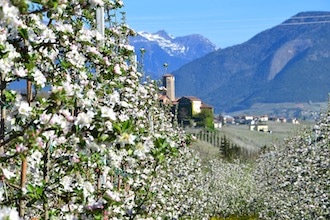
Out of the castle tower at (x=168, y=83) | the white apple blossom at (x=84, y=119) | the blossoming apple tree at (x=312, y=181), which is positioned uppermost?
the castle tower at (x=168, y=83)

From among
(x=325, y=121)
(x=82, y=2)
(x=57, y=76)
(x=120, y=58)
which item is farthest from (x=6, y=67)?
(x=325, y=121)

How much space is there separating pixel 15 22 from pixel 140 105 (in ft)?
15.5

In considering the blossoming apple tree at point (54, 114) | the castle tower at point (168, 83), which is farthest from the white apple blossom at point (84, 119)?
the castle tower at point (168, 83)

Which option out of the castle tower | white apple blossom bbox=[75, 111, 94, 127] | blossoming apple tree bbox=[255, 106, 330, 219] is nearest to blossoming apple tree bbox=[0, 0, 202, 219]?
white apple blossom bbox=[75, 111, 94, 127]

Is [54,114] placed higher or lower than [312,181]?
higher

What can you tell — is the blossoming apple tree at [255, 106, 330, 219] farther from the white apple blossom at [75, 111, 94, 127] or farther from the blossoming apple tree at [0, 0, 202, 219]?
the white apple blossom at [75, 111, 94, 127]

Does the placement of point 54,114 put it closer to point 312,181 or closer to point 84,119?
point 84,119

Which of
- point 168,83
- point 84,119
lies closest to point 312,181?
point 84,119

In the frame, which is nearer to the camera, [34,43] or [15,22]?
[15,22]

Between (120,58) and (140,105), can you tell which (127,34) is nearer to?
(140,105)

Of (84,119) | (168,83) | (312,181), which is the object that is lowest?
(312,181)

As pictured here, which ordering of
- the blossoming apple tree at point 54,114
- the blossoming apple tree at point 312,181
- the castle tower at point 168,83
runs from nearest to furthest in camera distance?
the blossoming apple tree at point 54,114
the blossoming apple tree at point 312,181
the castle tower at point 168,83

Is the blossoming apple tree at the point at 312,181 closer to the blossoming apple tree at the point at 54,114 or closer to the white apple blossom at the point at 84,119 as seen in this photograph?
the blossoming apple tree at the point at 54,114

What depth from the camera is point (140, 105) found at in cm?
739
